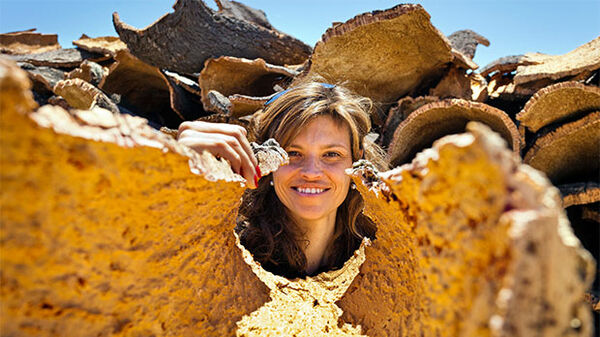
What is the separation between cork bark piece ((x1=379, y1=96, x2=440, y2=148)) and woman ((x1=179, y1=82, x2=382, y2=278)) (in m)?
0.32

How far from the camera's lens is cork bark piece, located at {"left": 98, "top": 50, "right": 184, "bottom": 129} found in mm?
2342

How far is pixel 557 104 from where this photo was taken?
1.65 meters

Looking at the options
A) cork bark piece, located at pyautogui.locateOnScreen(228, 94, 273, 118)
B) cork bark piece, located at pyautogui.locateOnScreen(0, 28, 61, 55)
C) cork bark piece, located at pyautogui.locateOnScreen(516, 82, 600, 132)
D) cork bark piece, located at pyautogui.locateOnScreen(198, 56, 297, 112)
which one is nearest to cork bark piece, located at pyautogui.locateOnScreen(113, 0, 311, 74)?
cork bark piece, located at pyautogui.locateOnScreen(198, 56, 297, 112)

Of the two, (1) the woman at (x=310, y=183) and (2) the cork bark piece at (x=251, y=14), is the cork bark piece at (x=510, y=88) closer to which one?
(1) the woman at (x=310, y=183)

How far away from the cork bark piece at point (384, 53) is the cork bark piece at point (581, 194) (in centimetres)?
90

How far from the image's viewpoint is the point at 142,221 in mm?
636

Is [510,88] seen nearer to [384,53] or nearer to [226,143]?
[384,53]

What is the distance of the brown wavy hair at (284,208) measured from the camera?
5.06 feet

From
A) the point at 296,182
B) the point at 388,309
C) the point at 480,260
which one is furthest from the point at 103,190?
the point at 296,182

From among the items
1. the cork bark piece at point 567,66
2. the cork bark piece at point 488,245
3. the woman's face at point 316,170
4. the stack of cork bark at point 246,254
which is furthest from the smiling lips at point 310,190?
the cork bark piece at point 567,66

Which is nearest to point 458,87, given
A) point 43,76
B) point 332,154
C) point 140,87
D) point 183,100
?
point 332,154

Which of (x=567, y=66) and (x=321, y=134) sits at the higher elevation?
(x=567, y=66)

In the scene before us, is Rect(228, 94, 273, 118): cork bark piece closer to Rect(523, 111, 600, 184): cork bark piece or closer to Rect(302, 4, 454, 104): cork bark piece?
Rect(302, 4, 454, 104): cork bark piece

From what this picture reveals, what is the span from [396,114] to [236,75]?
3.35 feet
